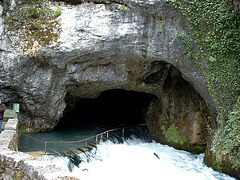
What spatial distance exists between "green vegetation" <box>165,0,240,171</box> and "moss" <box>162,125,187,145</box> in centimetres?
295

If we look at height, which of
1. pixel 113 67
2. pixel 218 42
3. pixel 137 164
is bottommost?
pixel 137 164

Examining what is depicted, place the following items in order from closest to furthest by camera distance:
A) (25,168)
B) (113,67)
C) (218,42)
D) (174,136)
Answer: (25,168) → (218,42) → (113,67) → (174,136)

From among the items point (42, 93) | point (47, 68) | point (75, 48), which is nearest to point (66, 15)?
point (75, 48)

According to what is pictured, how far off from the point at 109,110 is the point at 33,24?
9425 mm

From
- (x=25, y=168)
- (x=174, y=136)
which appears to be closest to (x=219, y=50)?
(x=174, y=136)

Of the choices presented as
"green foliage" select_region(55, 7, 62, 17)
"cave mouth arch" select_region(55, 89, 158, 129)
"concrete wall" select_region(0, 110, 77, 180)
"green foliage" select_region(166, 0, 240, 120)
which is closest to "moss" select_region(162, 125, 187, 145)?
"cave mouth arch" select_region(55, 89, 158, 129)

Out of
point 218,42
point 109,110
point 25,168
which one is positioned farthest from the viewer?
point 109,110

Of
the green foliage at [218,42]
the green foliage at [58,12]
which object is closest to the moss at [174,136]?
the green foliage at [218,42]

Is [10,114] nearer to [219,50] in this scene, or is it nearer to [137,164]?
[137,164]

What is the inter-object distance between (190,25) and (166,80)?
4.03 metres

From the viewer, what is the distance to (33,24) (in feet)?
29.0

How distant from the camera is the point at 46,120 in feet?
35.9

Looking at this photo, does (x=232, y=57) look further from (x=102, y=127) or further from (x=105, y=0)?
(x=102, y=127)

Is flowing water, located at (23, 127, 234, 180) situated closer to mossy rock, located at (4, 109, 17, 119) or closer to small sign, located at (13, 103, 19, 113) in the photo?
mossy rock, located at (4, 109, 17, 119)
